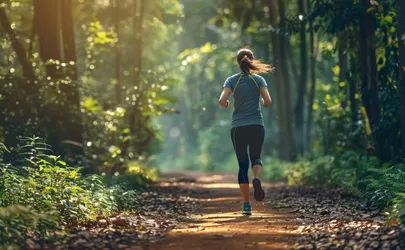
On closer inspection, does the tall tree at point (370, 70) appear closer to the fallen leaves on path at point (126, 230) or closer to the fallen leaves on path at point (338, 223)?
the fallen leaves on path at point (338, 223)

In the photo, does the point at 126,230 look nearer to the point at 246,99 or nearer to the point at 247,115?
the point at 247,115

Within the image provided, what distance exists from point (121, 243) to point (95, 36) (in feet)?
53.5

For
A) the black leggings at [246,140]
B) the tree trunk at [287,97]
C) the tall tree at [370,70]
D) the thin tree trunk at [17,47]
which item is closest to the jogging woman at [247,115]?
the black leggings at [246,140]

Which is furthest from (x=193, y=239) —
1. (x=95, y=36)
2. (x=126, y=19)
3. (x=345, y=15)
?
(x=126, y=19)

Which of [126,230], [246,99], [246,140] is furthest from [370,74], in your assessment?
[126,230]

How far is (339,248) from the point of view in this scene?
27.0ft

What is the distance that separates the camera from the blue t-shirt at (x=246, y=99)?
1188cm

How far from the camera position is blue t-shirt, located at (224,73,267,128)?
1188cm

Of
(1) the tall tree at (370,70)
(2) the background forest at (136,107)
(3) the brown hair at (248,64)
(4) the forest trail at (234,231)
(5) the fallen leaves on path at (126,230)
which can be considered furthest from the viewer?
(1) the tall tree at (370,70)

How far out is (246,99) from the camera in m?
11.9

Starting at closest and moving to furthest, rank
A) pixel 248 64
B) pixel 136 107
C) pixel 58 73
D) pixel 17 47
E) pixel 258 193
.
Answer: pixel 258 193
pixel 248 64
pixel 17 47
pixel 58 73
pixel 136 107

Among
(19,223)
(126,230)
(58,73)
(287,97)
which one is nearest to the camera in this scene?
(19,223)

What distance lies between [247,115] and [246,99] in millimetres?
248

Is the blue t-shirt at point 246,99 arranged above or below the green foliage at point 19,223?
above
